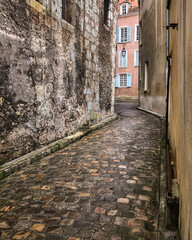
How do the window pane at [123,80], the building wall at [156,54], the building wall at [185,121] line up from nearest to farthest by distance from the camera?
the building wall at [185,121], the building wall at [156,54], the window pane at [123,80]

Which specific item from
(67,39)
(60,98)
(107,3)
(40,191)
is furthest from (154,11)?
(40,191)

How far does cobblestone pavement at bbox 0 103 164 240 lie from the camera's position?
237 cm

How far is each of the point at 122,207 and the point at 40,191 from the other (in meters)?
1.20

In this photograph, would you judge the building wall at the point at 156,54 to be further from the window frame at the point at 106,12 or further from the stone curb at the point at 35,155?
the stone curb at the point at 35,155

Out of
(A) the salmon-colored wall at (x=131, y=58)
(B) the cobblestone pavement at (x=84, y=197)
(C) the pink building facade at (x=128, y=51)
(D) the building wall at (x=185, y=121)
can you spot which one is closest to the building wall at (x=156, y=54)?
(B) the cobblestone pavement at (x=84, y=197)

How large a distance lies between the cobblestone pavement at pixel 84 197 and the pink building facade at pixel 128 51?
20.2 metres

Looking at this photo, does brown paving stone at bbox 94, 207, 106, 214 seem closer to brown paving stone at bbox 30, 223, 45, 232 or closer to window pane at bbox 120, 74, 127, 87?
brown paving stone at bbox 30, 223, 45, 232

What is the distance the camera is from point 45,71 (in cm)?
527

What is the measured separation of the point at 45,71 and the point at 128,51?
21.5 m

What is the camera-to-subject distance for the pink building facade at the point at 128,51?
2460 centimetres

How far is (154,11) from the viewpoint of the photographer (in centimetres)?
1104

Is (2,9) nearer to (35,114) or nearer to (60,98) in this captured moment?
(35,114)

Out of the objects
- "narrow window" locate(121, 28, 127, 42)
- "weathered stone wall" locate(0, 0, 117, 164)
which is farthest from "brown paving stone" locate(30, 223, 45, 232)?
"narrow window" locate(121, 28, 127, 42)

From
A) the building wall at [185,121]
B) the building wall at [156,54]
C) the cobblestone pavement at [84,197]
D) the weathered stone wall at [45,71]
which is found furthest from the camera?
the building wall at [156,54]
